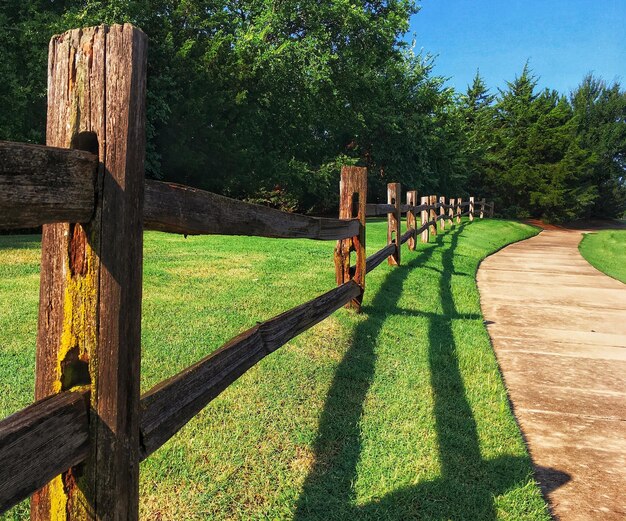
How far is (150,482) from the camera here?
239cm

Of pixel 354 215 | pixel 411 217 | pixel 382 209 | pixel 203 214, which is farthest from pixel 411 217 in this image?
pixel 203 214

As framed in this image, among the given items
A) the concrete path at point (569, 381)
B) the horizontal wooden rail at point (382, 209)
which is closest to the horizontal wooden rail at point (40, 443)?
the concrete path at point (569, 381)

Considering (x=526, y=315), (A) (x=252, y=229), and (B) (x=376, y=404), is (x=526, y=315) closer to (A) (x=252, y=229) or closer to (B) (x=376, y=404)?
(B) (x=376, y=404)

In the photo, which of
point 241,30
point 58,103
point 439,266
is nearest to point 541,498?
point 58,103

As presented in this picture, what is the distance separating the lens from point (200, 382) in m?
2.04

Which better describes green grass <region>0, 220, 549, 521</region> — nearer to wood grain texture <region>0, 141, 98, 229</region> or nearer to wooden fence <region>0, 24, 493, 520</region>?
wooden fence <region>0, 24, 493, 520</region>

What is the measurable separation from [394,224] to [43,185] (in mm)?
7659

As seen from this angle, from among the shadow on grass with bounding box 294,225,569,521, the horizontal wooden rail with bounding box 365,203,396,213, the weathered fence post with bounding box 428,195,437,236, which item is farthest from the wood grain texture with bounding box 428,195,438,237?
the shadow on grass with bounding box 294,225,569,521

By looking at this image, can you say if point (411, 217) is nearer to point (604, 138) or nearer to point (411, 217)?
point (411, 217)

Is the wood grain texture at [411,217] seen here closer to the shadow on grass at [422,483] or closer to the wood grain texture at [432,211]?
the wood grain texture at [432,211]

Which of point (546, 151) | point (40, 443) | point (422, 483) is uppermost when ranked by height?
point (546, 151)

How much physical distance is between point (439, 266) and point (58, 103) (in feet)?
28.3

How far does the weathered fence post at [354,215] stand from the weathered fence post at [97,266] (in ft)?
13.2

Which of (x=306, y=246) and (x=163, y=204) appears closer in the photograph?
(x=163, y=204)
